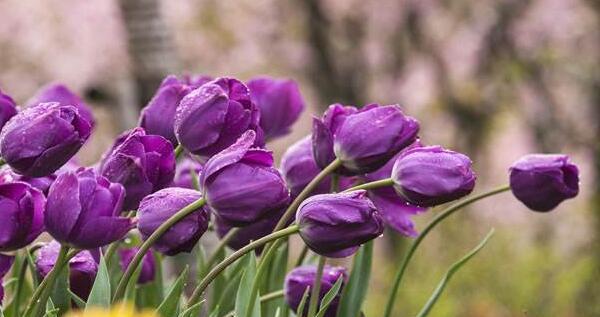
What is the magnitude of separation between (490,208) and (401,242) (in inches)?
68.8

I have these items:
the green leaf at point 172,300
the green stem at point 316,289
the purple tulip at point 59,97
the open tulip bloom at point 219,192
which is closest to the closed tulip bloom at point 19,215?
the open tulip bloom at point 219,192

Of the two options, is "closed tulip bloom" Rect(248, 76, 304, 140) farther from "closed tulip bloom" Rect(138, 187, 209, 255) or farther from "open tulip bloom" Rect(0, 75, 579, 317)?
"closed tulip bloom" Rect(138, 187, 209, 255)

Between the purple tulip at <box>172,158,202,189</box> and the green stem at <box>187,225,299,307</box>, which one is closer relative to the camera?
the green stem at <box>187,225,299,307</box>

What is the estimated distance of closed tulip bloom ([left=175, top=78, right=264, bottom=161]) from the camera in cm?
83

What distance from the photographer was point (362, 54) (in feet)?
28.0

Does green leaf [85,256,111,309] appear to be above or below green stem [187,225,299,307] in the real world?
below

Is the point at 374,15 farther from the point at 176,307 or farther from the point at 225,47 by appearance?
the point at 176,307

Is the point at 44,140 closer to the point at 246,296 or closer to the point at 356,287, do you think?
the point at 246,296

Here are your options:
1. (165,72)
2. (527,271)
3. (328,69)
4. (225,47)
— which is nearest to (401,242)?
(328,69)

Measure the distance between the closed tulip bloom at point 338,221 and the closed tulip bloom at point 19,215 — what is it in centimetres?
18

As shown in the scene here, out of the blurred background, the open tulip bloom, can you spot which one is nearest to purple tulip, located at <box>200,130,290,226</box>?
the open tulip bloom

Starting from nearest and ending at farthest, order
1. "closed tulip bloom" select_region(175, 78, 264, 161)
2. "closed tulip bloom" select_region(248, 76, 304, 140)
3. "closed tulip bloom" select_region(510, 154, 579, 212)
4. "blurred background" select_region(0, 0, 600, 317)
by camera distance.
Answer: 1. "closed tulip bloom" select_region(175, 78, 264, 161)
2. "closed tulip bloom" select_region(510, 154, 579, 212)
3. "closed tulip bloom" select_region(248, 76, 304, 140)
4. "blurred background" select_region(0, 0, 600, 317)

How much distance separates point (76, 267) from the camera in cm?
85

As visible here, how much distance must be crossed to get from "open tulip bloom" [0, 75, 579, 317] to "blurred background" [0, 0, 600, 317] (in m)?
4.35
